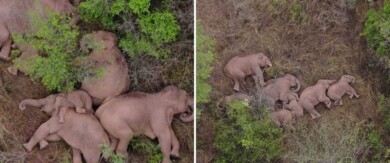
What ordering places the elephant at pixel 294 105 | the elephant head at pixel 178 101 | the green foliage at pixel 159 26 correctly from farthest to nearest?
1. the elephant at pixel 294 105
2. the elephant head at pixel 178 101
3. the green foliage at pixel 159 26

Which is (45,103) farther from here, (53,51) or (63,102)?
(53,51)

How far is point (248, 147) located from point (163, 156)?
684 millimetres

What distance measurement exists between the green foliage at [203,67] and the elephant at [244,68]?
0.56ft

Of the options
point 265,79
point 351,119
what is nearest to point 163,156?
point 265,79

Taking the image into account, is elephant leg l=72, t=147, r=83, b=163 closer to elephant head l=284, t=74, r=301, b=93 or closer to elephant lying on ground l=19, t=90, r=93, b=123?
elephant lying on ground l=19, t=90, r=93, b=123

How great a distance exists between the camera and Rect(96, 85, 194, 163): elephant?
4.49 meters

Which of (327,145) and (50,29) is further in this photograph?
(327,145)

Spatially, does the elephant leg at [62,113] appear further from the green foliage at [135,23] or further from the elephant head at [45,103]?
the green foliage at [135,23]

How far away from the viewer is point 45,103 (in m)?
4.49

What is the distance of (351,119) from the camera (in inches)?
192

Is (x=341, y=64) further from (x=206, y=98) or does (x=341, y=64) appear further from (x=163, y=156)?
(x=163, y=156)

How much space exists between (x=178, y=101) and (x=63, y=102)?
0.90 meters

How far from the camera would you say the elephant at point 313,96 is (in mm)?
4812

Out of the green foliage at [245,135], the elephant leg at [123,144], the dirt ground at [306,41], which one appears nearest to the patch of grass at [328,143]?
the dirt ground at [306,41]
